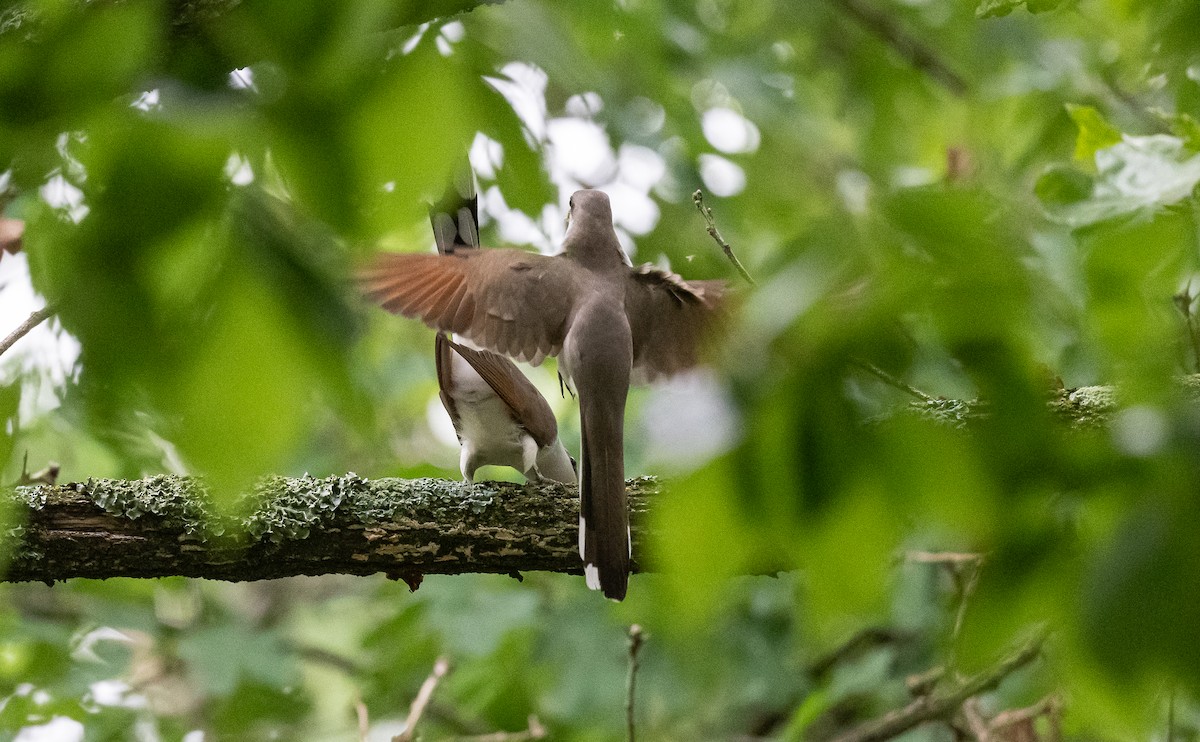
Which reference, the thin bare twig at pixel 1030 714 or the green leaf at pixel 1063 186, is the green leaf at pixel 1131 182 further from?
the thin bare twig at pixel 1030 714

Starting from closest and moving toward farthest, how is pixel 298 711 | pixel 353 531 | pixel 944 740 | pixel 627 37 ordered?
pixel 353 531 < pixel 627 37 < pixel 944 740 < pixel 298 711

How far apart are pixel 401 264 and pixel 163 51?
1.64 metres

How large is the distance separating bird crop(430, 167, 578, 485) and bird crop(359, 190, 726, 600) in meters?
0.37

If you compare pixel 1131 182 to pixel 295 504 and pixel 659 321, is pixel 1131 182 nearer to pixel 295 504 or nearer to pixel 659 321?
pixel 659 321

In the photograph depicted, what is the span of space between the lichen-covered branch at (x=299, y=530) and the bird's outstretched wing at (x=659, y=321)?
40cm

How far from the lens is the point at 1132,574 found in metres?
0.81

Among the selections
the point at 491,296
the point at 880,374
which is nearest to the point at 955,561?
the point at 491,296

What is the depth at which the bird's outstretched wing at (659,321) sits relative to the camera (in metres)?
2.81

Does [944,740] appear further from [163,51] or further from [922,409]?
[163,51]

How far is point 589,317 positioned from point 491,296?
242 millimetres

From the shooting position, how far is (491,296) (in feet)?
8.88

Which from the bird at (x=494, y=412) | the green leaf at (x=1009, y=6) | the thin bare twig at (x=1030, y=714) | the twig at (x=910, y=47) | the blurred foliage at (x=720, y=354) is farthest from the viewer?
the twig at (x=910, y=47)

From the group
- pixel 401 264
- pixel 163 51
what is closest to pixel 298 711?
pixel 401 264

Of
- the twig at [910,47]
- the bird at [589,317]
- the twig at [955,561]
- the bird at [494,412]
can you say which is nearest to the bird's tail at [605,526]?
the bird at [589,317]
